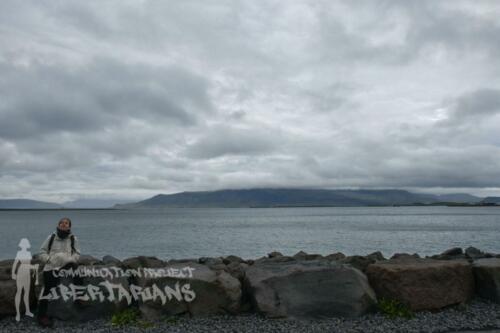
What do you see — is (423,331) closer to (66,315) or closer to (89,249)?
(66,315)

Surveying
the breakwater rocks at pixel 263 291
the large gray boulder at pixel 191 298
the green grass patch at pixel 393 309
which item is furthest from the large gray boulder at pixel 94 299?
the green grass patch at pixel 393 309

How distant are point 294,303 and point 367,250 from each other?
4280 centimetres

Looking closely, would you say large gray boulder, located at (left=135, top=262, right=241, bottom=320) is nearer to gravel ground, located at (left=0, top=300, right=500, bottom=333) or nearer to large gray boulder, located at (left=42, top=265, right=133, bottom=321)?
gravel ground, located at (left=0, top=300, right=500, bottom=333)

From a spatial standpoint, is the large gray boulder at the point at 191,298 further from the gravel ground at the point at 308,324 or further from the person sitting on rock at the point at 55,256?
the person sitting on rock at the point at 55,256

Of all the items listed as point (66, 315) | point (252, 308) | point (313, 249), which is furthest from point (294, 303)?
point (313, 249)

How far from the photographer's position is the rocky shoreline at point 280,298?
35.5ft

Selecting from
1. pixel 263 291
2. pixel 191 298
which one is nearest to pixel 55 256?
pixel 191 298

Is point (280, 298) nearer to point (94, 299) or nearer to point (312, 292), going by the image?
point (312, 292)

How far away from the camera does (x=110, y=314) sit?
1129 centimetres

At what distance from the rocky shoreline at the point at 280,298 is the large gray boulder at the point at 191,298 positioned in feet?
0.08

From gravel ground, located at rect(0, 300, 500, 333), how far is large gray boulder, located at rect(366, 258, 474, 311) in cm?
35

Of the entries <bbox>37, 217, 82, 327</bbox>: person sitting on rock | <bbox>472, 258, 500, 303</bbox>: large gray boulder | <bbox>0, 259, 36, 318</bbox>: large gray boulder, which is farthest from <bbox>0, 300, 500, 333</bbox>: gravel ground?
<bbox>37, 217, 82, 327</bbox>: person sitting on rock

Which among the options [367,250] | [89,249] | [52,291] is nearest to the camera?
[52,291]

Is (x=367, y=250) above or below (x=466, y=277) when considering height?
below
